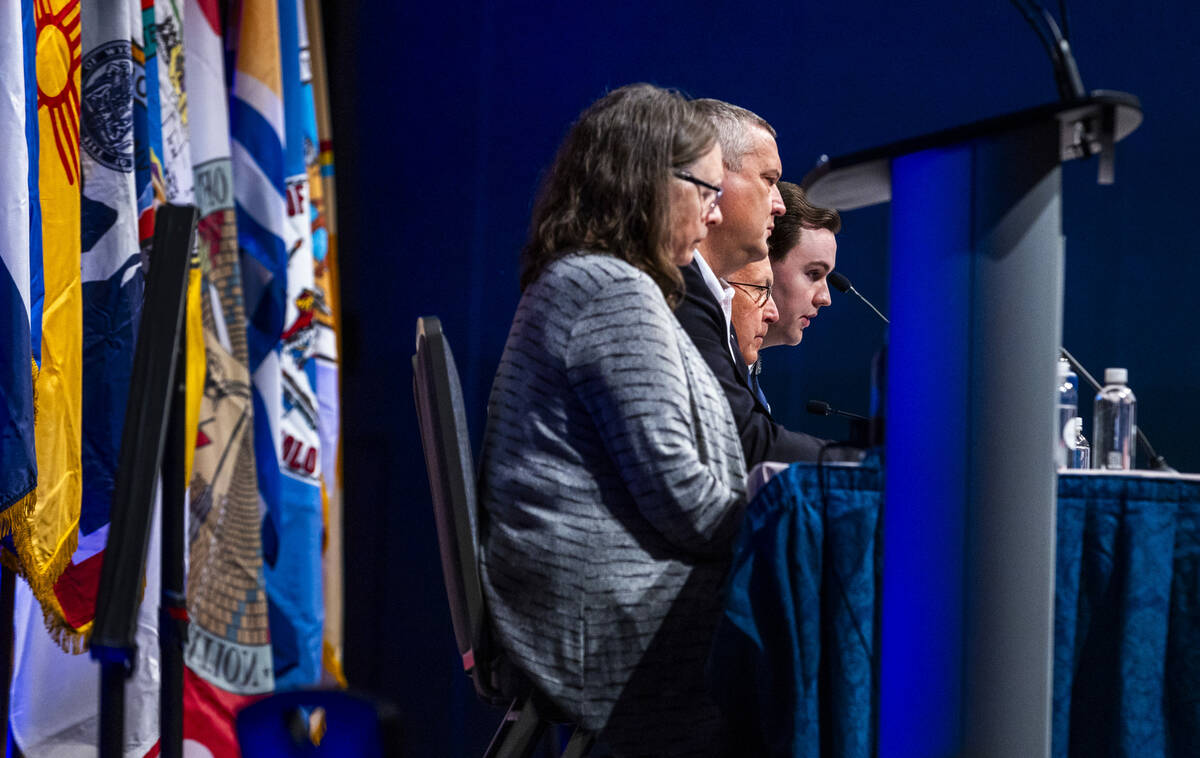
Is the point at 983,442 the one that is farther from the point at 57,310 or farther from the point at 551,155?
the point at 551,155

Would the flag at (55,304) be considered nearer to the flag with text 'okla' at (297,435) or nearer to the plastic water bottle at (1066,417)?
the flag with text 'okla' at (297,435)

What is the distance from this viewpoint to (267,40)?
105 inches

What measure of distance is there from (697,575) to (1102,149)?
67cm

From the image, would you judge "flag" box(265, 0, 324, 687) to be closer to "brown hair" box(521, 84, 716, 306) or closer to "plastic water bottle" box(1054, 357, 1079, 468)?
"brown hair" box(521, 84, 716, 306)

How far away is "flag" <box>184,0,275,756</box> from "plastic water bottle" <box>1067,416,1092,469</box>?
1641 mm

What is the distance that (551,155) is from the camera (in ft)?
9.84

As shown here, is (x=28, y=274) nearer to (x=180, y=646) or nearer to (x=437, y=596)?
(x=180, y=646)

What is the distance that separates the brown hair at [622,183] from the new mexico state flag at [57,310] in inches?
29.9

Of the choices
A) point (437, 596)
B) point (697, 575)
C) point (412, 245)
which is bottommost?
point (437, 596)

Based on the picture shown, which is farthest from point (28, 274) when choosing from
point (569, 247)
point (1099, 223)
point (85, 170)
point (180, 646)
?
point (1099, 223)

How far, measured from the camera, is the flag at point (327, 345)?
115 inches

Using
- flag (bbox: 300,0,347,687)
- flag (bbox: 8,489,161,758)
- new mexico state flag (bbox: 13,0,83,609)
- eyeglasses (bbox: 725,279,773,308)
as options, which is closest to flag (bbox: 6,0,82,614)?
new mexico state flag (bbox: 13,0,83,609)

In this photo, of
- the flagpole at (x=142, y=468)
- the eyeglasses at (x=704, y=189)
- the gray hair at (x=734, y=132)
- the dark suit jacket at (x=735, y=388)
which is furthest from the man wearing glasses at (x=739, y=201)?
the flagpole at (x=142, y=468)

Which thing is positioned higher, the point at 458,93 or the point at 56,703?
the point at 458,93
